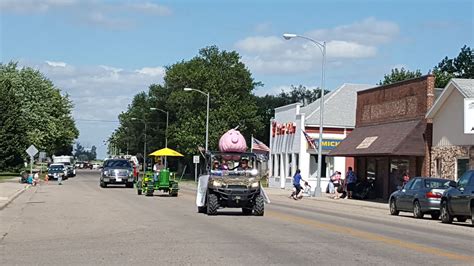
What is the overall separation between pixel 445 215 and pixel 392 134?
1600 cm

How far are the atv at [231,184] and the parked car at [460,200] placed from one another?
5.95 meters

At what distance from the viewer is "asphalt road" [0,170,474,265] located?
13.1 m

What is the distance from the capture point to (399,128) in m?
40.3

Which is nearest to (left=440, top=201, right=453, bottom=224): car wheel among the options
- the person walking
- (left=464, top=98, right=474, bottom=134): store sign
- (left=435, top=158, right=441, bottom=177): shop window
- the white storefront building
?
(left=464, top=98, right=474, bottom=134): store sign

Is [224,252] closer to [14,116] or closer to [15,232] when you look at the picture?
[15,232]

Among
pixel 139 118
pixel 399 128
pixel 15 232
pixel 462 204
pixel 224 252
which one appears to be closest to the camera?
pixel 224 252

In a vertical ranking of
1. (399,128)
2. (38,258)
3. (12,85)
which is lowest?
(38,258)

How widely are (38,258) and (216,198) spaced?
36.2 feet

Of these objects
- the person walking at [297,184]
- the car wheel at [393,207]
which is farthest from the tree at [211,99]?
the car wheel at [393,207]

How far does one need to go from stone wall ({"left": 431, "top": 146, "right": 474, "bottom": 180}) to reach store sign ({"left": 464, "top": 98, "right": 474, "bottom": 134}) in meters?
1.40

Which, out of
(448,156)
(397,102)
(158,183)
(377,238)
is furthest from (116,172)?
(377,238)

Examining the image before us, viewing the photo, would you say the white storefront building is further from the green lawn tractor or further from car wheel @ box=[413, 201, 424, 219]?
car wheel @ box=[413, 201, 424, 219]

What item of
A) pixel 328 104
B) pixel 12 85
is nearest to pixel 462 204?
pixel 328 104

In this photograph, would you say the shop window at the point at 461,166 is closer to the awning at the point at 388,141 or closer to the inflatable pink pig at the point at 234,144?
the awning at the point at 388,141
